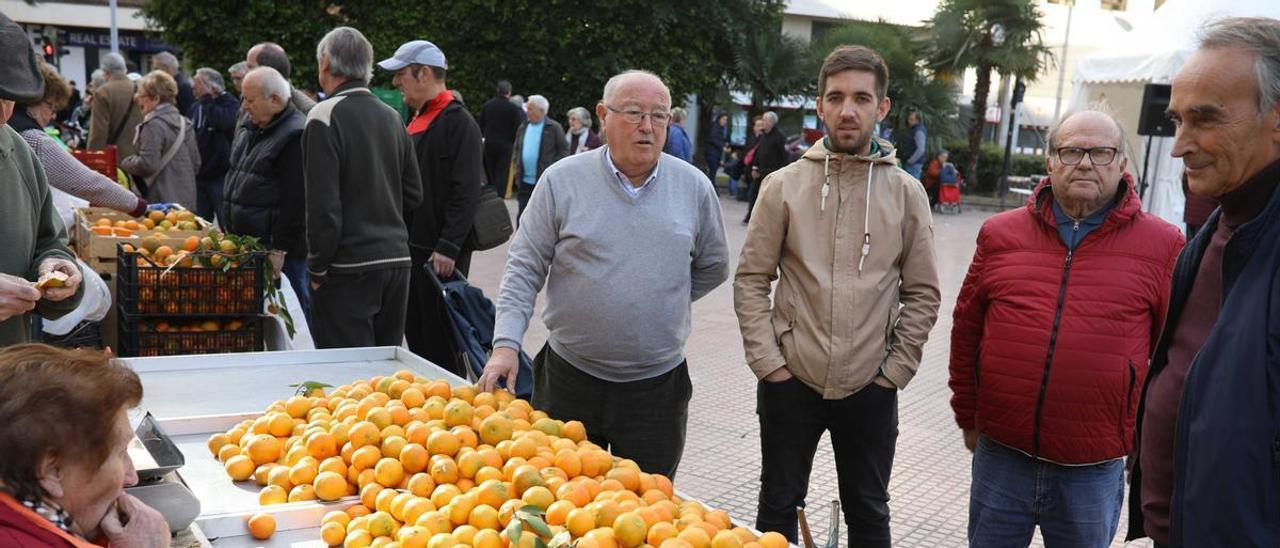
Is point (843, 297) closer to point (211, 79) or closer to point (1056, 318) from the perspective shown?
point (1056, 318)

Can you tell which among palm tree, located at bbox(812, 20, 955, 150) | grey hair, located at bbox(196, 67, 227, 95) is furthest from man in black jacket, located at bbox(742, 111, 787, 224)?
grey hair, located at bbox(196, 67, 227, 95)

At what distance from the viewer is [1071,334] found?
9.80ft

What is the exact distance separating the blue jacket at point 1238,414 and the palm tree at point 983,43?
75.4 ft

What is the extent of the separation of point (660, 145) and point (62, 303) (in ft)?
5.88

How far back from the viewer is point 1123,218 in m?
2.99

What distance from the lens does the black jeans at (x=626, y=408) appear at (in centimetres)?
343

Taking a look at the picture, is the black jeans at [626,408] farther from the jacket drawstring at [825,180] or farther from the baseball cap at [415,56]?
the baseball cap at [415,56]

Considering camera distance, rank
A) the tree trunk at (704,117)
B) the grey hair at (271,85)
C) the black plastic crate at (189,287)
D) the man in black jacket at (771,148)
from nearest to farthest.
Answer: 1. the black plastic crate at (189,287)
2. the grey hair at (271,85)
3. the man in black jacket at (771,148)
4. the tree trunk at (704,117)

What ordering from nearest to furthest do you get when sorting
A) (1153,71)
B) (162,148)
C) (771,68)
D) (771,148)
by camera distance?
(162,148) → (1153,71) → (771,148) → (771,68)

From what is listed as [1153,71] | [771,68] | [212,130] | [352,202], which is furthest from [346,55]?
[771,68]

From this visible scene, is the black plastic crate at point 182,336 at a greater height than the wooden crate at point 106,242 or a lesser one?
lesser

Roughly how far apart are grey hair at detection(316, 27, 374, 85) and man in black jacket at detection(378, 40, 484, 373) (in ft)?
0.95

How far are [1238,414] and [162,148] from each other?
8.15 m

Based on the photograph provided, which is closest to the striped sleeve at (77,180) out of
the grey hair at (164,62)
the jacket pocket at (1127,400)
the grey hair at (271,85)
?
the grey hair at (271,85)
